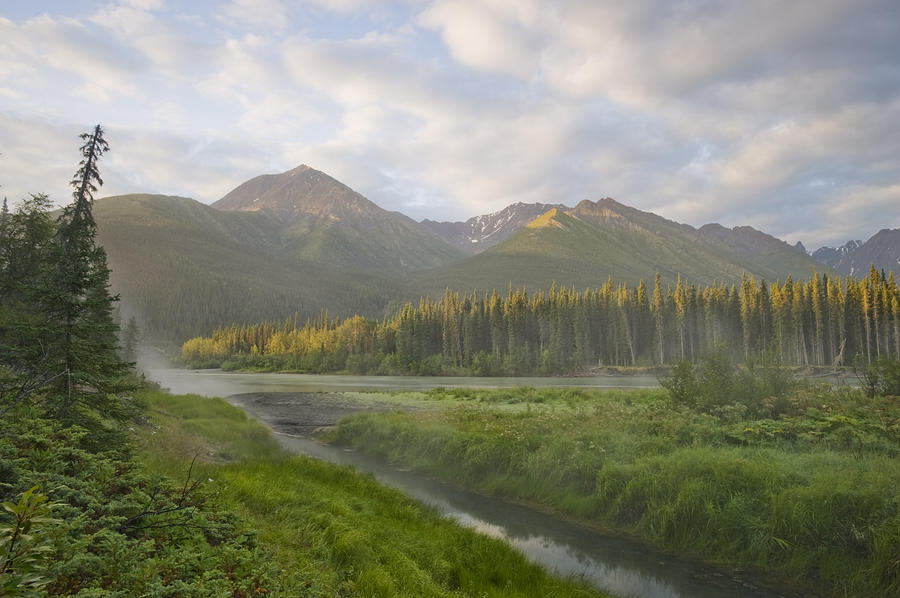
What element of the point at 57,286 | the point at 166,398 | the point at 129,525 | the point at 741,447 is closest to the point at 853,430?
the point at 741,447

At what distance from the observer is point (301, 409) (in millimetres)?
46156

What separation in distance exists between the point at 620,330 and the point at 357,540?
113 m

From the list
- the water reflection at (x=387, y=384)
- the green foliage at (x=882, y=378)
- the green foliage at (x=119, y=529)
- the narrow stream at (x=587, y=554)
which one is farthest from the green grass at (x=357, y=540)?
the water reflection at (x=387, y=384)

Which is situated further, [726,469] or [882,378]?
[882,378]

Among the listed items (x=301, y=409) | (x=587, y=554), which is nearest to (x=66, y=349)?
(x=587, y=554)

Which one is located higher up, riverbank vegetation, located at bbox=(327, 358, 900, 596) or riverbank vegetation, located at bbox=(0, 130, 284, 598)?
riverbank vegetation, located at bbox=(0, 130, 284, 598)

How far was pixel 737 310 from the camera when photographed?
101 metres

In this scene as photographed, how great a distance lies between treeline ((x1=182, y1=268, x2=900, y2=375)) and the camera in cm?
8506

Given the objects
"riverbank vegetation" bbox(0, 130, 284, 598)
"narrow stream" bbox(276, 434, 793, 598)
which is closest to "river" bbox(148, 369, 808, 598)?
"narrow stream" bbox(276, 434, 793, 598)

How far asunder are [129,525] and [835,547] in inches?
567

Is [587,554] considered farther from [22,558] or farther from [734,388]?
[22,558]

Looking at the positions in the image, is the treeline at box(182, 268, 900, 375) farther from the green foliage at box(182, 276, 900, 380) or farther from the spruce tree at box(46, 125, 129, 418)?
the spruce tree at box(46, 125, 129, 418)

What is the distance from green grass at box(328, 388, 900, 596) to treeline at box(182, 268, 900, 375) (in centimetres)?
7989

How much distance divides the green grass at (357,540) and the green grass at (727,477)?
468 centimetres
